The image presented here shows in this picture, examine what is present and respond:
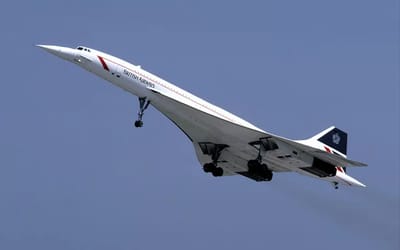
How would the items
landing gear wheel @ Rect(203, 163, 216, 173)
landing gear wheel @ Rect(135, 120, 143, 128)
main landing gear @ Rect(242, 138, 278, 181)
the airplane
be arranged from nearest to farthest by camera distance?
landing gear wheel @ Rect(135, 120, 143, 128)
the airplane
main landing gear @ Rect(242, 138, 278, 181)
landing gear wheel @ Rect(203, 163, 216, 173)

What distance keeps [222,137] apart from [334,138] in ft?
A: 16.0

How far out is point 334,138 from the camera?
4281 centimetres

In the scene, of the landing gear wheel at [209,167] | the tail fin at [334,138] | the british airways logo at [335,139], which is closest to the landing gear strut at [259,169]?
the landing gear wheel at [209,167]

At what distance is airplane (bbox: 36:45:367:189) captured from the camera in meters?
39.0

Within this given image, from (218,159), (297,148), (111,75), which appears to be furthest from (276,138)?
(111,75)

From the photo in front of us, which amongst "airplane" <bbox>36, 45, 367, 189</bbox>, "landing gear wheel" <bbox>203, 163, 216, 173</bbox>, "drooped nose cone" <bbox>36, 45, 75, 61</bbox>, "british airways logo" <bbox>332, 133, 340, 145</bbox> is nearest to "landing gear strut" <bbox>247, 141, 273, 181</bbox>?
"airplane" <bbox>36, 45, 367, 189</bbox>

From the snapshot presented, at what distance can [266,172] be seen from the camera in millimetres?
41281

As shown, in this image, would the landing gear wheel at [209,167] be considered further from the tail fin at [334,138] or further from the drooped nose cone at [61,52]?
the drooped nose cone at [61,52]

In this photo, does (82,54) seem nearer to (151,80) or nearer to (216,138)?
(151,80)

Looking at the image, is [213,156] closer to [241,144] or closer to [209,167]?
[209,167]

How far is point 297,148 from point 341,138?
3.17 meters

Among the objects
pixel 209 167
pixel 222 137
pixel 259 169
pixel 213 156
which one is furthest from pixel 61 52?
pixel 259 169

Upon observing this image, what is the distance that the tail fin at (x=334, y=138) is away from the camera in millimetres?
42750

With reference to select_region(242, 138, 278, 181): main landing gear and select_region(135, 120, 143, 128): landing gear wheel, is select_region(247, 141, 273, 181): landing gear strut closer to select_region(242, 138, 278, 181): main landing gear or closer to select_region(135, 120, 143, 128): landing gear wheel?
select_region(242, 138, 278, 181): main landing gear
